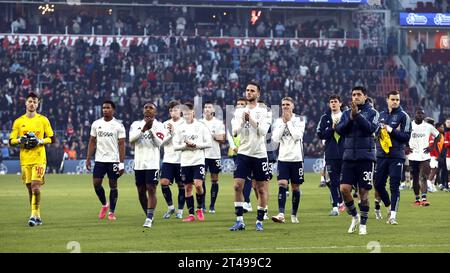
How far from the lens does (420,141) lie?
96.3ft

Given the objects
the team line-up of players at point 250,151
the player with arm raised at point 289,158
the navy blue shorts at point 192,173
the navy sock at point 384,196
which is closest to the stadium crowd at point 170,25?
the team line-up of players at point 250,151

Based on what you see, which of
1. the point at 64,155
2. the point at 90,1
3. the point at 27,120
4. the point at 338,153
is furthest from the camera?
the point at 90,1

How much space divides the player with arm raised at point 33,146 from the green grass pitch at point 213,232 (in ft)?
1.93

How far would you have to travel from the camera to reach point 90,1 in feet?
212

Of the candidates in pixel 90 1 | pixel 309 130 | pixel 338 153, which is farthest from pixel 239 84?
pixel 338 153

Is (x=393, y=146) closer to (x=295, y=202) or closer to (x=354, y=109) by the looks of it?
(x=295, y=202)

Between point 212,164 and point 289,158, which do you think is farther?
point 212,164

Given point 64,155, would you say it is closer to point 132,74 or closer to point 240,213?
point 132,74

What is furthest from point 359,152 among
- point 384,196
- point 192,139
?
point 192,139

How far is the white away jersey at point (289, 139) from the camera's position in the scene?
2155cm

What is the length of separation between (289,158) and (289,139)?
47 centimetres

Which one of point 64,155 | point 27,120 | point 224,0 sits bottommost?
point 64,155
